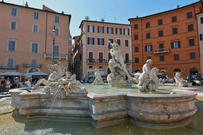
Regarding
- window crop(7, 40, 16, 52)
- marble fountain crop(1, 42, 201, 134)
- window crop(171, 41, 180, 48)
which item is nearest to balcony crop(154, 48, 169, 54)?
window crop(171, 41, 180, 48)

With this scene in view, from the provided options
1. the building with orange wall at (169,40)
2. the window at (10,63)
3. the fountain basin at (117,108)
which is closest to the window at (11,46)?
the window at (10,63)

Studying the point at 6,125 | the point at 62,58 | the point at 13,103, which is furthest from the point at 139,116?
the point at 62,58

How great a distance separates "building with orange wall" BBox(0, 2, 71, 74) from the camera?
72.6 feet

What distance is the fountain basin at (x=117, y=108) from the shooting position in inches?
124

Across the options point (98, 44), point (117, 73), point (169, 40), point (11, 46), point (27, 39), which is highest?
point (169, 40)

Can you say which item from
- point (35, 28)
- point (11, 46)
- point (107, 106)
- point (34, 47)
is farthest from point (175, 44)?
point (11, 46)

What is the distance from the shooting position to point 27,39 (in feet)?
77.6

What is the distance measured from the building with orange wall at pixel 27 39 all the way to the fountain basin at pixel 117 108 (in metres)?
21.6

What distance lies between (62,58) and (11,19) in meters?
11.1

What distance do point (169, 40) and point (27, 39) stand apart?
1147 inches

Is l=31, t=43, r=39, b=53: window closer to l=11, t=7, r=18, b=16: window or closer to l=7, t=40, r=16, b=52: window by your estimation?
l=7, t=40, r=16, b=52: window

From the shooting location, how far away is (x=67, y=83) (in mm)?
3881

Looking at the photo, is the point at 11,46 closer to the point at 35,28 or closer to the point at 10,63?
the point at 10,63

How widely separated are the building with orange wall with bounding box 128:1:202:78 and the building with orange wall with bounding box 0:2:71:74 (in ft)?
57.6
